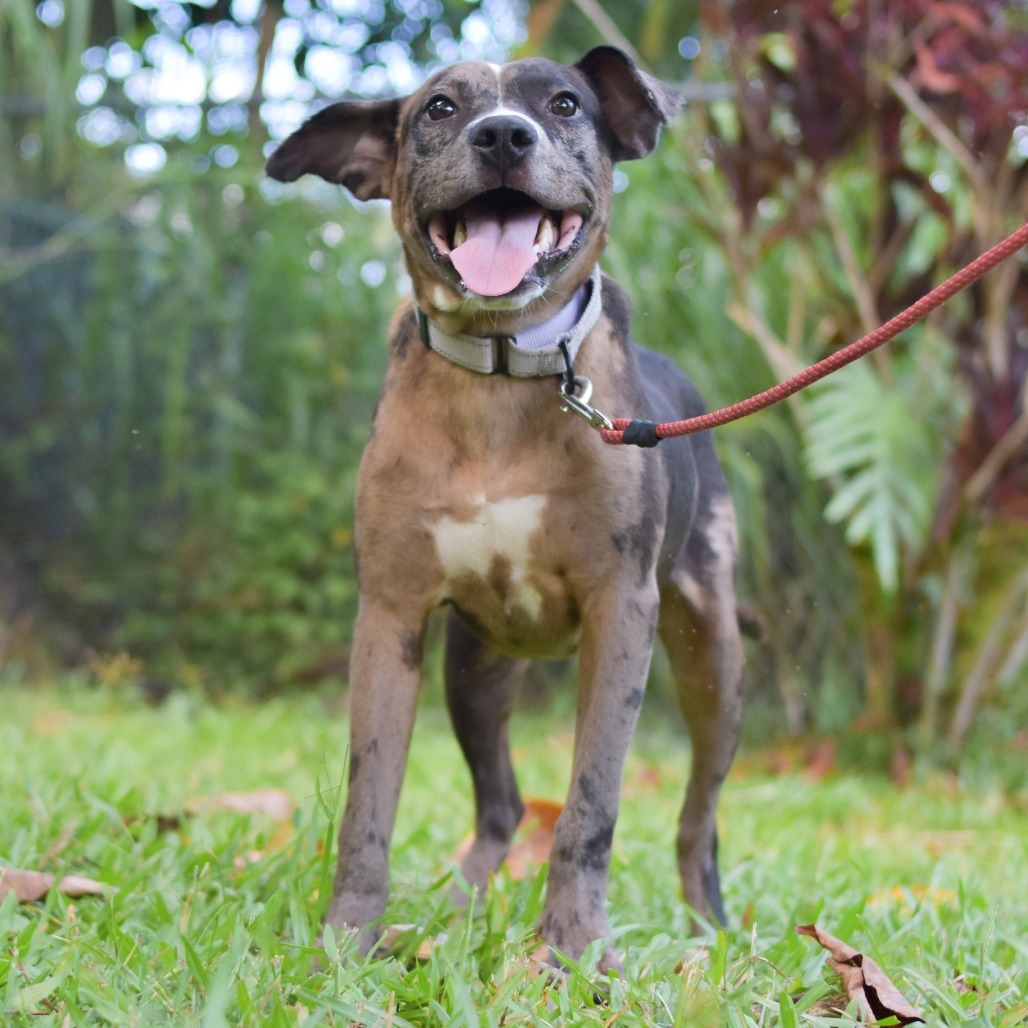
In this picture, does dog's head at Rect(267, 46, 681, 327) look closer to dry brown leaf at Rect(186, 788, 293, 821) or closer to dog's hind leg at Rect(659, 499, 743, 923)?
dog's hind leg at Rect(659, 499, 743, 923)

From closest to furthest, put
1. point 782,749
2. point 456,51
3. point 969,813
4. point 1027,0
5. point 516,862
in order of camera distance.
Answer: point 516,862
point 969,813
point 782,749
point 1027,0
point 456,51

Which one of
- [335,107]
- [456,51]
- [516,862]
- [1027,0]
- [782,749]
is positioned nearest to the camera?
[335,107]

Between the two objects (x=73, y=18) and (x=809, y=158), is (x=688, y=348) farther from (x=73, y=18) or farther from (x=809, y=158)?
(x=73, y=18)

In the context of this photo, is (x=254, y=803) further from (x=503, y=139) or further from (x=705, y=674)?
(x=503, y=139)

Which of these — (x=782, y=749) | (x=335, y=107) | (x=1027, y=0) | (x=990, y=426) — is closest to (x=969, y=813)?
(x=782, y=749)

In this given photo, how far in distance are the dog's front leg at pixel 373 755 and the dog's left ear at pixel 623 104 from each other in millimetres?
1021

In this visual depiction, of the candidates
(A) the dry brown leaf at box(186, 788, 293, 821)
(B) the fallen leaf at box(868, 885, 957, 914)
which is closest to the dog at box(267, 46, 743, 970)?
(B) the fallen leaf at box(868, 885, 957, 914)

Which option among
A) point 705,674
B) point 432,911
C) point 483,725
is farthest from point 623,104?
point 432,911

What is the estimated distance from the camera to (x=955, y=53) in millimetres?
4812

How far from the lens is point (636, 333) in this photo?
18.4 feet

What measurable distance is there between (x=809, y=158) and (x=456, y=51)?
12.2ft

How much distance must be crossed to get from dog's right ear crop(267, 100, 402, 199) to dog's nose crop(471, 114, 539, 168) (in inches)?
17.8

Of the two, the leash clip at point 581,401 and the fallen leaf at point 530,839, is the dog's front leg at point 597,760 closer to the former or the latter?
the leash clip at point 581,401

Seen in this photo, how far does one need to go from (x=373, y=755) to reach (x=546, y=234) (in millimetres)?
952
